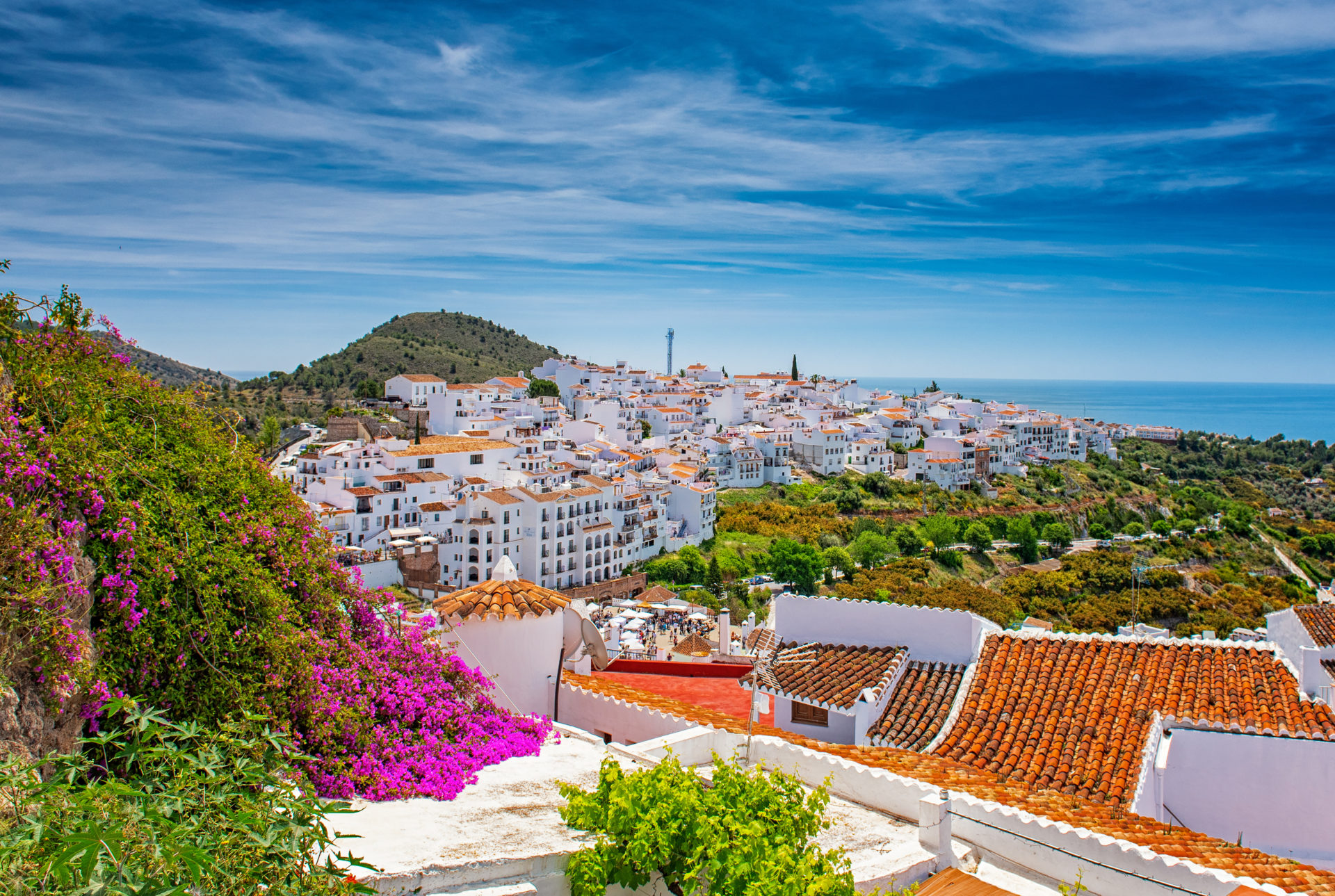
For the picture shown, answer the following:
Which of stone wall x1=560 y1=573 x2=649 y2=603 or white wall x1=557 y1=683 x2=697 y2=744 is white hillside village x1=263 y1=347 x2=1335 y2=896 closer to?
white wall x1=557 y1=683 x2=697 y2=744

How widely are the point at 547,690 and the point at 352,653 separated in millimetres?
2574

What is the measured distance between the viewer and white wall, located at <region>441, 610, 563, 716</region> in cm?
750

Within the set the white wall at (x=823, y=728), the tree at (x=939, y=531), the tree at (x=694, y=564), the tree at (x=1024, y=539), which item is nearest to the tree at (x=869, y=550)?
the tree at (x=939, y=531)

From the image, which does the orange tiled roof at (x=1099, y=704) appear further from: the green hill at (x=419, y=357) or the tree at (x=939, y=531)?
the green hill at (x=419, y=357)

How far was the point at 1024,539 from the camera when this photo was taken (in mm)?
60969

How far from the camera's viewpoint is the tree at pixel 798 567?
160 ft

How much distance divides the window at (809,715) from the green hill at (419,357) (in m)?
67.1

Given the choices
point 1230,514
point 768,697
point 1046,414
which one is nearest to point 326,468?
point 768,697

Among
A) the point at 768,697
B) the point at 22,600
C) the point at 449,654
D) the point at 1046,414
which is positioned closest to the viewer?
the point at 22,600

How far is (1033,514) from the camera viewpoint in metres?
67.9

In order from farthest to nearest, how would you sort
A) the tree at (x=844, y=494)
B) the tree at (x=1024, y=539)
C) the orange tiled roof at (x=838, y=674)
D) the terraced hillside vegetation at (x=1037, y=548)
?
the tree at (x=844, y=494) < the tree at (x=1024, y=539) < the terraced hillside vegetation at (x=1037, y=548) < the orange tiled roof at (x=838, y=674)

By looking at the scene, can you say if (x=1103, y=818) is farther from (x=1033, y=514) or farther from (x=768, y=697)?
(x=1033, y=514)

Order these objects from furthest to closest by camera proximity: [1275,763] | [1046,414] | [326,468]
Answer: [1046,414] → [326,468] → [1275,763]

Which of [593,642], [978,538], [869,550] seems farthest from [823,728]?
[978,538]
